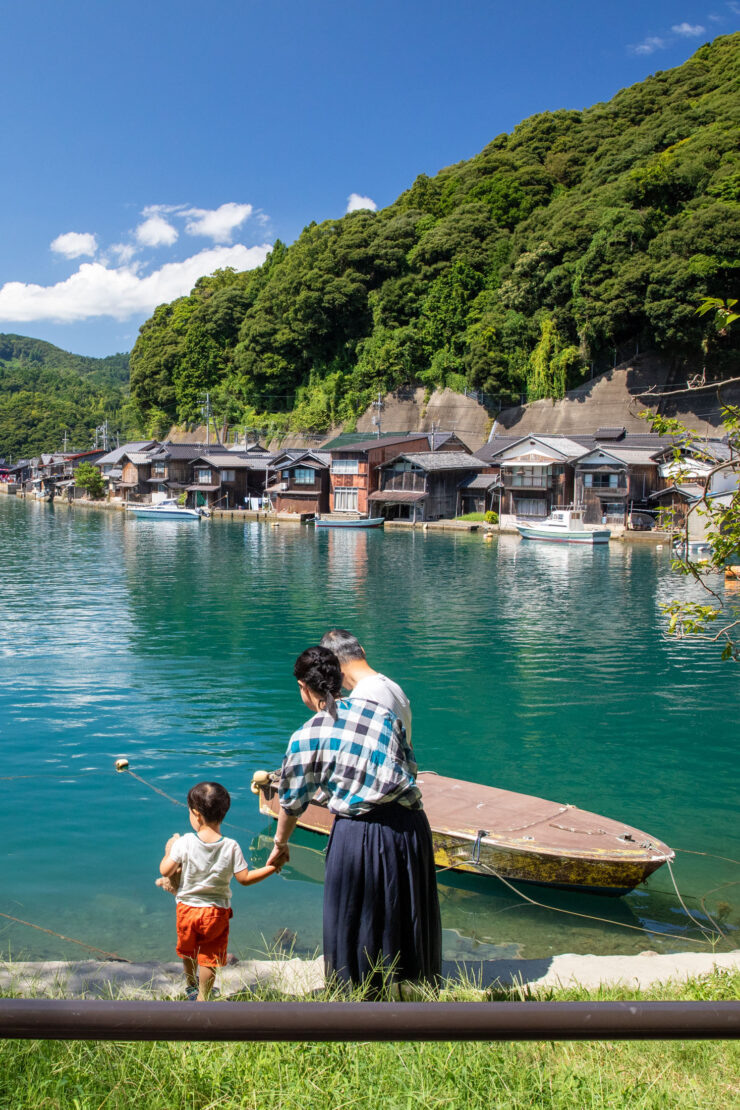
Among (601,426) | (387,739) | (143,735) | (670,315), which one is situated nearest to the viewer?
(387,739)

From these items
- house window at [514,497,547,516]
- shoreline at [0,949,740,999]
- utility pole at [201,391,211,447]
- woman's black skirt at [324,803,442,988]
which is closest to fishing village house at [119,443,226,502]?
utility pole at [201,391,211,447]

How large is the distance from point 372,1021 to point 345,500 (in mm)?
57142

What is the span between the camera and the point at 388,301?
6762cm

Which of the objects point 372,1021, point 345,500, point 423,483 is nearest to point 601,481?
point 423,483

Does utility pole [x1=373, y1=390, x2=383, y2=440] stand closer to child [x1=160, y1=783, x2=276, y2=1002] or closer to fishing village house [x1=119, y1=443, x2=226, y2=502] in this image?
fishing village house [x1=119, y1=443, x2=226, y2=502]

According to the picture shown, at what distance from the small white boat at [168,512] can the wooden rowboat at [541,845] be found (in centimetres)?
5457

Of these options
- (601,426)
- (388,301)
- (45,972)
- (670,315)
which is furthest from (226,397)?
(45,972)

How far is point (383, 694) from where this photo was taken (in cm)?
404

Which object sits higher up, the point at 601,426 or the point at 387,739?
the point at 601,426

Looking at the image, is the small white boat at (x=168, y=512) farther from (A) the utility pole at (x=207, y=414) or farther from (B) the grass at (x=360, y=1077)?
(B) the grass at (x=360, y=1077)

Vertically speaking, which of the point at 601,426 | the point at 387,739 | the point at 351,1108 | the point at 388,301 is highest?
the point at 388,301

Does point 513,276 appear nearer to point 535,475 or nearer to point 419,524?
point 535,475

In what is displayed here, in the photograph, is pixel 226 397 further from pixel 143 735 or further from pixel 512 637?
pixel 143 735

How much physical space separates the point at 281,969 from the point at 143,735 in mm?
8104
